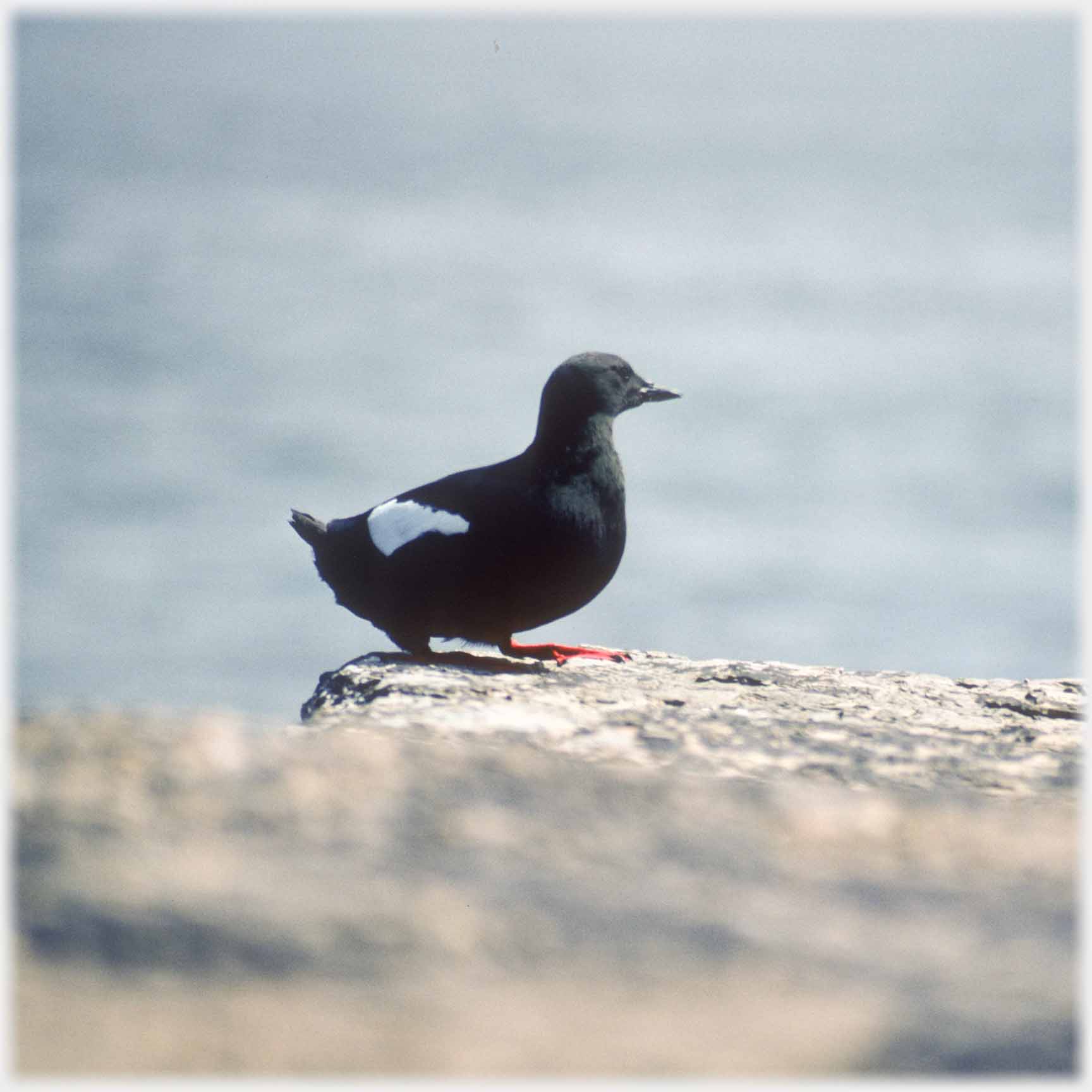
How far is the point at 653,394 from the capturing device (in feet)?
20.8

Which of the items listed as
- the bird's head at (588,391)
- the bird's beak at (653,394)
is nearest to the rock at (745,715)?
the bird's head at (588,391)

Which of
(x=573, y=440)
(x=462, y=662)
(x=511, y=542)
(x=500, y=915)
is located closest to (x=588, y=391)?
(x=573, y=440)

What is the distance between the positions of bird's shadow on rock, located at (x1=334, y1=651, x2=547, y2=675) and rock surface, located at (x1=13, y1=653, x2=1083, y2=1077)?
1589 millimetres

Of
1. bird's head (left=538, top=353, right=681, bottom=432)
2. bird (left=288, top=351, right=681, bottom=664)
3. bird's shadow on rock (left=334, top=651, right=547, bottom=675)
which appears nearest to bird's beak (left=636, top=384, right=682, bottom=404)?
bird's head (left=538, top=353, right=681, bottom=432)

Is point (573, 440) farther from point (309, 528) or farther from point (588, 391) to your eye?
point (309, 528)

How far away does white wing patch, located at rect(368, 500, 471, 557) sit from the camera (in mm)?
5562

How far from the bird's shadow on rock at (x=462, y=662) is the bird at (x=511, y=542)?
88 mm

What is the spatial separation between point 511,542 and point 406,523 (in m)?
0.55

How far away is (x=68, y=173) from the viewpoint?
74.1 meters

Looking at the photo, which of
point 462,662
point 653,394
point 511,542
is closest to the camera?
point 462,662

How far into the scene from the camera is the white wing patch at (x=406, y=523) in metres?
5.56

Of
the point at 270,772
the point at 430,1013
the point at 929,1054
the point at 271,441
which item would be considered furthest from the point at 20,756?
the point at 271,441

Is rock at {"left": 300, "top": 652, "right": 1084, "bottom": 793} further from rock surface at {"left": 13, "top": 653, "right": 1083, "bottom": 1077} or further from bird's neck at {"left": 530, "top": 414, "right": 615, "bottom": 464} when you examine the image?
bird's neck at {"left": 530, "top": 414, "right": 615, "bottom": 464}

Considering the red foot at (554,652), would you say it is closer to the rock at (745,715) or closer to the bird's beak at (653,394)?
the rock at (745,715)
